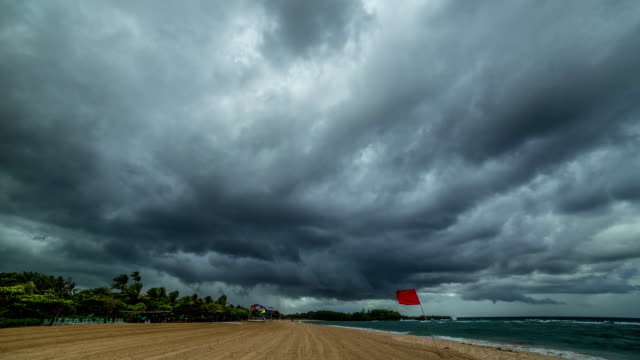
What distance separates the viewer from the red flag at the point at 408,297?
18.5m

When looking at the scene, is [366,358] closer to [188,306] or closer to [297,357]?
[297,357]

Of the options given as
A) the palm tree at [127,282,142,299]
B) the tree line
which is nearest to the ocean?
the tree line

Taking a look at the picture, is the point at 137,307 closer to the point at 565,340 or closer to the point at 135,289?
the point at 135,289

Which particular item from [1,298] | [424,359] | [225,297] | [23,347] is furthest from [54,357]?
[225,297]

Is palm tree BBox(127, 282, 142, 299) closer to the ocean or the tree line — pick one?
the tree line

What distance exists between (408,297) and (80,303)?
192ft

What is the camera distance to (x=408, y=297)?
1880 centimetres

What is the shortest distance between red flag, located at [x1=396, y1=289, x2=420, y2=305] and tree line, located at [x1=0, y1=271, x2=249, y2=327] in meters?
40.9

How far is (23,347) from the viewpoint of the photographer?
17.3 m

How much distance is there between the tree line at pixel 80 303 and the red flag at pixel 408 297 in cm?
4085

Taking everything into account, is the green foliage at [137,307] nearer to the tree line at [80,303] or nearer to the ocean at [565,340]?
the tree line at [80,303]

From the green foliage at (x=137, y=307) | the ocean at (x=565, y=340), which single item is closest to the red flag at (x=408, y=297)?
the ocean at (x=565, y=340)

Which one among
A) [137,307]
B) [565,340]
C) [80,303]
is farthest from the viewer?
[137,307]

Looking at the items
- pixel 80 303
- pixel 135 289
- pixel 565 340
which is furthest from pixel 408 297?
pixel 135 289
